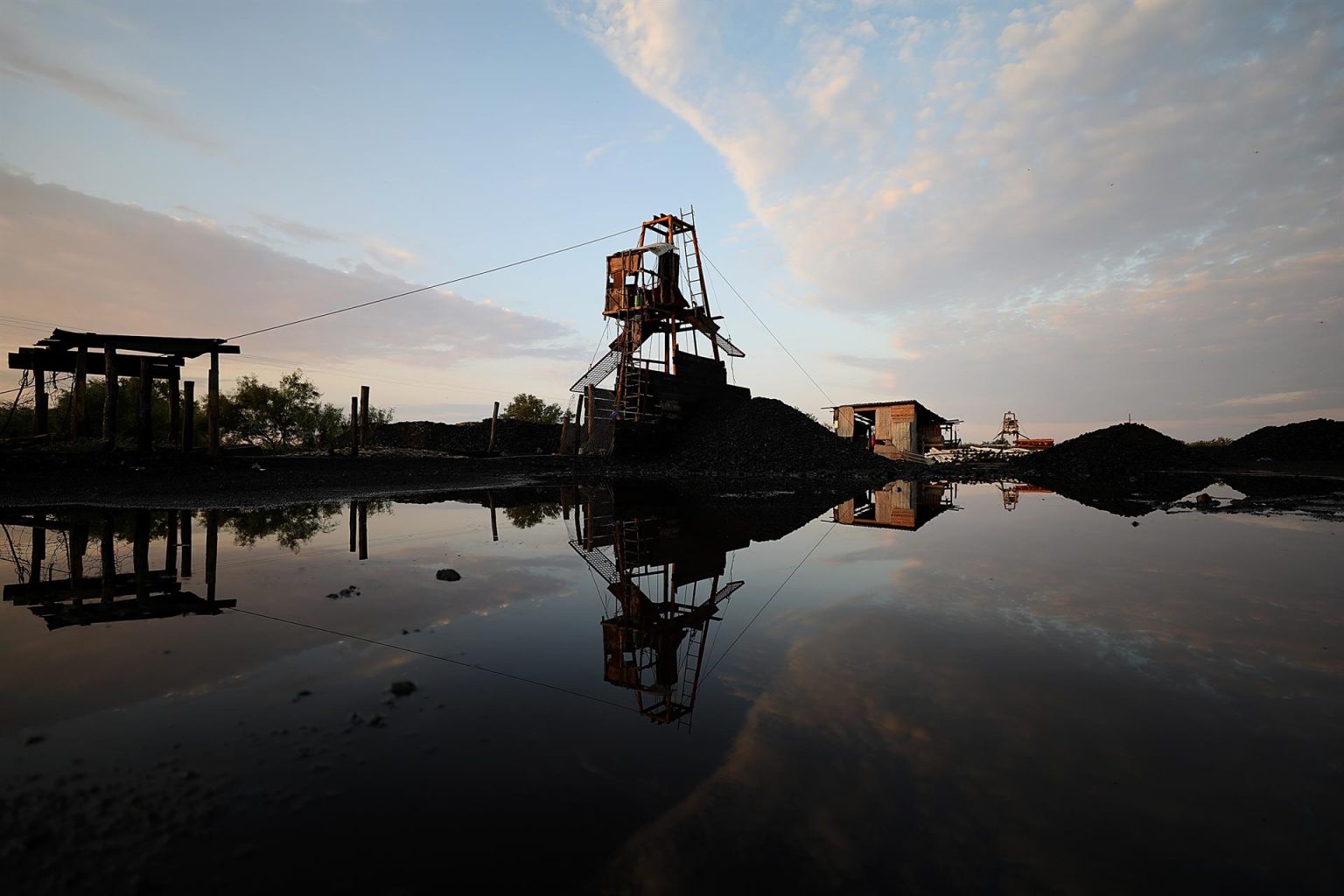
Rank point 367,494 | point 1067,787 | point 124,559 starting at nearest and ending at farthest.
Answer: point 1067,787 → point 124,559 → point 367,494

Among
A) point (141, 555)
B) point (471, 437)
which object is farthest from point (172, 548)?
point (471, 437)

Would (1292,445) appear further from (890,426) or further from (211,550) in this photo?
(211,550)

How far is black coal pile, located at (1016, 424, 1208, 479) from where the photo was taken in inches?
1115

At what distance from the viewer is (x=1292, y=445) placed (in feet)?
97.5

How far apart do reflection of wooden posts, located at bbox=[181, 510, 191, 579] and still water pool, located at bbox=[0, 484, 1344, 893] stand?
127 millimetres

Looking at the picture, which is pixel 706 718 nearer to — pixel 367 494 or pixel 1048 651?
pixel 1048 651

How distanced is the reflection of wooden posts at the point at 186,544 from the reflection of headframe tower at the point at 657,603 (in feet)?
15.3

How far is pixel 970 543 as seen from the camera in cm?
896

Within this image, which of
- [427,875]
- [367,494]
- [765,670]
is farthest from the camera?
[367,494]

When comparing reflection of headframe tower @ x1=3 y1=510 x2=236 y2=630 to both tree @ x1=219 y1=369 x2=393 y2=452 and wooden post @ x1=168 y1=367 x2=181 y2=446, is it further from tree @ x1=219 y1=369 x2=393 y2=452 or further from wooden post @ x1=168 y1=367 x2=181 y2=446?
tree @ x1=219 y1=369 x2=393 y2=452

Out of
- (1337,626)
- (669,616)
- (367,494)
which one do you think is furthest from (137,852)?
(367,494)

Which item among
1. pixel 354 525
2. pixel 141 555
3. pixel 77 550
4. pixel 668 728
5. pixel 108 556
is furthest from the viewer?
pixel 354 525

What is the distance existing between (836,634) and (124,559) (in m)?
8.76

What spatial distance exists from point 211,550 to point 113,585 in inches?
70.2
